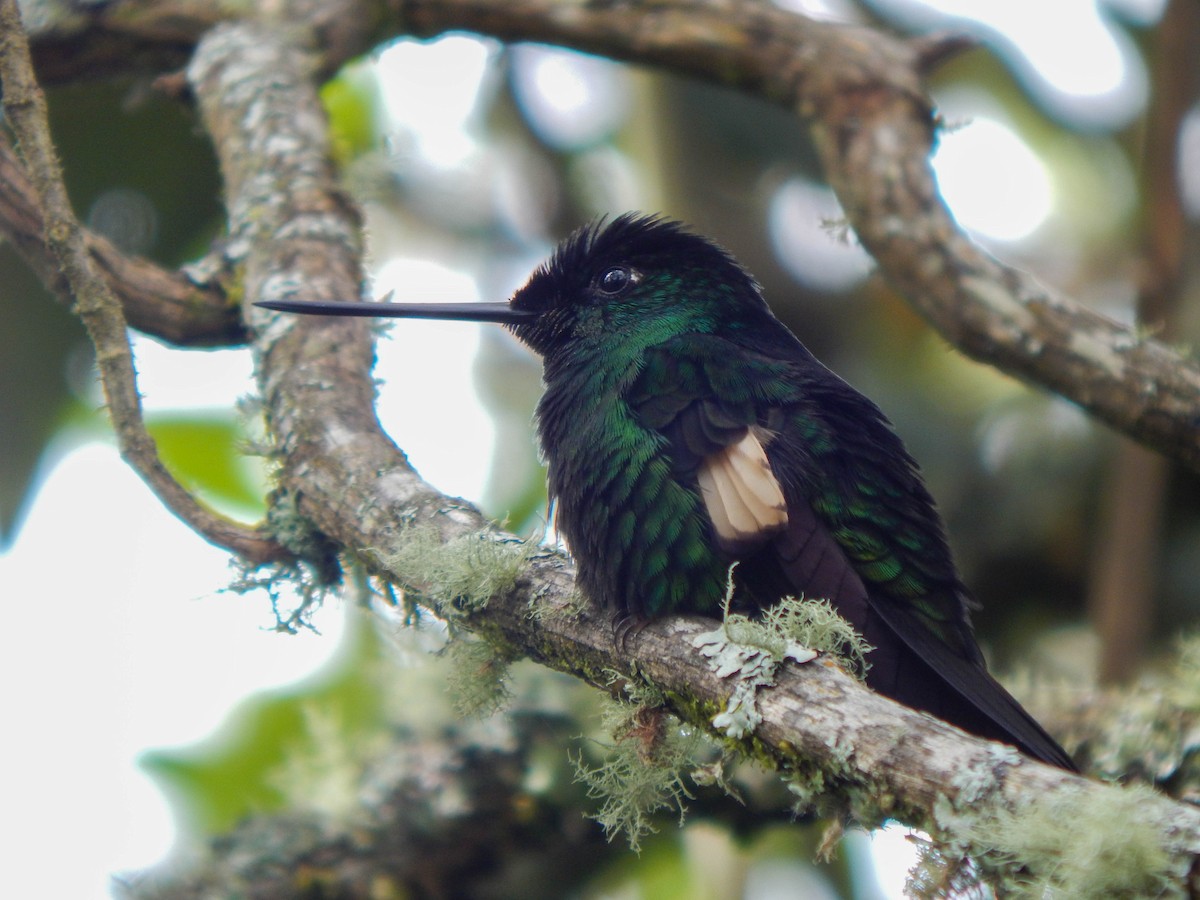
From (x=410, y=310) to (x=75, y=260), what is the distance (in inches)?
31.8

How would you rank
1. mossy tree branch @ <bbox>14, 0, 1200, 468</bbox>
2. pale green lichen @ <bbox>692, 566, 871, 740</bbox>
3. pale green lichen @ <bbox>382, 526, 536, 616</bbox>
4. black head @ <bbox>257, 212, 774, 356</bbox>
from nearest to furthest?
pale green lichen @ <bbox>692, 566, 871, 740</bbox> → pale green lichen @ <bbox>382, 526, 536, 616</bbox> → mossy tree branch @ <bbox>14, 0, 1200, 468</bbox> → black head @ <bbox>257, 212, 774, 356</bbox>

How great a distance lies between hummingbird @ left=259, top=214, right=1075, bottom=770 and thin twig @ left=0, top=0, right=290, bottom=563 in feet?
1.47

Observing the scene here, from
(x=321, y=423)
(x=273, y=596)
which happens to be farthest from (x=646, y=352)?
(x=273, y=596)

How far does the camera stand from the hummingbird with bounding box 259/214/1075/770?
94.3 inches

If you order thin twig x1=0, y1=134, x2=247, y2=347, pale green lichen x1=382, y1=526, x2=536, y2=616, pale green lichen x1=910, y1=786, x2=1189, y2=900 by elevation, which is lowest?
pale green lichen x1=910, y1=786, x2=1189, y2=900

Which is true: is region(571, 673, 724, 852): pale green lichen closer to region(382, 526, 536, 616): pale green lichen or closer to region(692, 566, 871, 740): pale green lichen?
region(692, 566, 871, 740): pale green lichen

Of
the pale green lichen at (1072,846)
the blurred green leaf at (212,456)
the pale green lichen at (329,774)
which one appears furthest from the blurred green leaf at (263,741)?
the pale green lichen at (1072,846)

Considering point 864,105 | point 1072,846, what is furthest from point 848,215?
point 1072,846

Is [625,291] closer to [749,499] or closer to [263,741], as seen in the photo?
[749,499]

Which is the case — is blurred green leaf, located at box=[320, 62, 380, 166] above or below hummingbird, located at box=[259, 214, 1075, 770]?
above

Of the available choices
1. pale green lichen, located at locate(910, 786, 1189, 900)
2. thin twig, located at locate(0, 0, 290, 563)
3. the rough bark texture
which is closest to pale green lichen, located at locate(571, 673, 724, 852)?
the rough bark texture

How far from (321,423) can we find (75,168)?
2281 mm

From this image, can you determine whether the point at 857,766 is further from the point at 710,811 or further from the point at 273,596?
the point at 710,811

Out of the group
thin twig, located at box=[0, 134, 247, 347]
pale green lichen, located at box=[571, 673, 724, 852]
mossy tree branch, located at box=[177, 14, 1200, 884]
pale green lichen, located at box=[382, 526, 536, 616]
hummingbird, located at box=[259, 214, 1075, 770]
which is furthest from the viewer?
thin twig, located at box=[0, 134, 247, 347]
